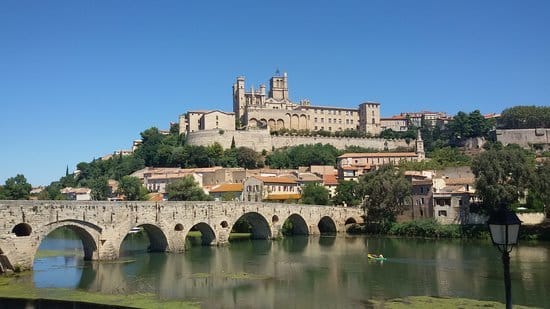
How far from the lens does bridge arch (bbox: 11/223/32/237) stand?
30.5m

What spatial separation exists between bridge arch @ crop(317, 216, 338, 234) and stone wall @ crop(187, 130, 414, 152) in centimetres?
4210

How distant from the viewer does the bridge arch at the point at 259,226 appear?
50.6 metres

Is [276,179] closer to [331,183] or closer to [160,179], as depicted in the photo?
[331,183]

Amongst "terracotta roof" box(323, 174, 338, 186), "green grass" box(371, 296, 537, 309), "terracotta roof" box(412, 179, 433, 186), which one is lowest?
"green grass" box(371, 296, 537, 309)

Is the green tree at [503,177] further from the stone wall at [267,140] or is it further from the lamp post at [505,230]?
the stone wall at [267,140]

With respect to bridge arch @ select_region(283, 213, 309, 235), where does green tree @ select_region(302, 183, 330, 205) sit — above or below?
above

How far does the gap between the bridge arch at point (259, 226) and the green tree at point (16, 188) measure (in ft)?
125

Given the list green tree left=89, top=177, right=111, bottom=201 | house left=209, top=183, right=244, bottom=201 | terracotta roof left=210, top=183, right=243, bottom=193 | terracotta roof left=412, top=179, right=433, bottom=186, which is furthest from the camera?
green tree left=89, top=177, right=111, bottom=201

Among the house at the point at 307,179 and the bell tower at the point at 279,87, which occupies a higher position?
the bell tower at the point at 279,87

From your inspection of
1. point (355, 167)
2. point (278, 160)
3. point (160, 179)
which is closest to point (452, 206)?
point (355, 167)

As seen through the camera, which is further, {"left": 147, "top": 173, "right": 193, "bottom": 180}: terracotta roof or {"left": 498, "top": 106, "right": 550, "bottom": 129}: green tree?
{"left": 498, "top": 106, "right": 550, "bottom": 129}: green tree

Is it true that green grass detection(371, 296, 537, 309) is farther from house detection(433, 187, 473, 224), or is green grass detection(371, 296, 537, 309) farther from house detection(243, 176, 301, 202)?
house detection(243, 176, 301, 202)

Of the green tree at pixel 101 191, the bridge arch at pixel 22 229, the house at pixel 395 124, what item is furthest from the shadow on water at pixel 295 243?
the house at pixel 395 124

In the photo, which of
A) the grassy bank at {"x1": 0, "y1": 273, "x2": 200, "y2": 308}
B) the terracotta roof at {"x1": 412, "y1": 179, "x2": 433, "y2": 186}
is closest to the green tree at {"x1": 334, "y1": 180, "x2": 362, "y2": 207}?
the terracotta roof at {"x1": 412, "y1": 179, "x2": 433, "y2": 186}
